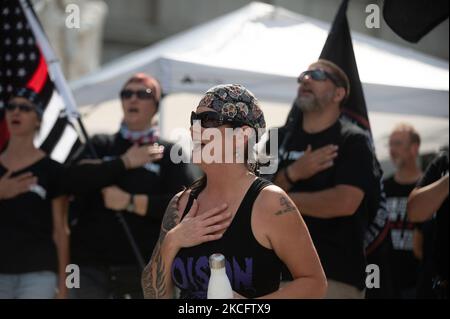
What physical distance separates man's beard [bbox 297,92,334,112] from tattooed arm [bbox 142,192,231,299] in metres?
1.59

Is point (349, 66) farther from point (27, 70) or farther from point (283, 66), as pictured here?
point (27, 70)

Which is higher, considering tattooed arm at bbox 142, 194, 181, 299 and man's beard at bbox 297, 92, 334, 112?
man's beard at bbox 297, 92, 334, 112

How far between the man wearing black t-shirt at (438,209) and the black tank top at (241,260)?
73.9 inches

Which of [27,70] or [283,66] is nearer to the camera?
[27,70]

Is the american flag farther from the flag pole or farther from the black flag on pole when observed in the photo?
the black flag on pole

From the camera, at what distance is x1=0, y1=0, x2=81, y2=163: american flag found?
16.5 ft

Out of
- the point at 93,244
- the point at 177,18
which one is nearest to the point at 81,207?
the point at 93,244

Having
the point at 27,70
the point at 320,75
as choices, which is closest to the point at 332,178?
the point at 320,75

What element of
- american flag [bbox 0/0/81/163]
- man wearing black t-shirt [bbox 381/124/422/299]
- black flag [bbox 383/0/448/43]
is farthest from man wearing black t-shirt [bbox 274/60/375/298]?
american flag [bbox 0/0/81/163]

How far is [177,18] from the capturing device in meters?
18.6

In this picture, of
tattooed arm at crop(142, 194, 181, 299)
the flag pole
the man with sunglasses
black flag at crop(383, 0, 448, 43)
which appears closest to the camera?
tattooed arm at crop(142, 194, 181, 299)

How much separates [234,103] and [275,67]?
3152mm

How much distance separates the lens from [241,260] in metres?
2.56

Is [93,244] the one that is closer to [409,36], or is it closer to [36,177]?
[36,177]
